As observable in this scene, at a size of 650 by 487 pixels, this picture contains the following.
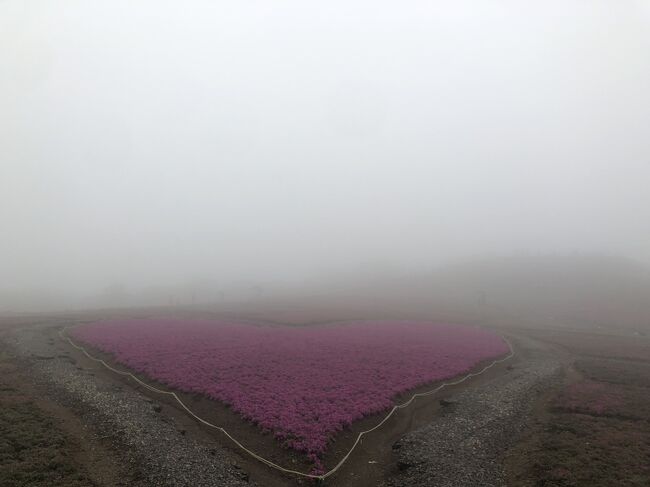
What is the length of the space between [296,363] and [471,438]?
1944 cm

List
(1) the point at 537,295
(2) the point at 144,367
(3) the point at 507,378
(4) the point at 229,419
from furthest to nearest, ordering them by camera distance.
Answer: (1) the point at 537,295
(3) the point at 507,378
(2) the point at 144,367
(4) the point at 229,419

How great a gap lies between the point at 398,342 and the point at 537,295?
8425 cm

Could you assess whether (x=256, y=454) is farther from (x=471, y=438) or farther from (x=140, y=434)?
(x=471, y=438)

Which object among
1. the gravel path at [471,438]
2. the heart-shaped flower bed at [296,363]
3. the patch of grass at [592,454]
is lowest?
the gravel path at [471,438]

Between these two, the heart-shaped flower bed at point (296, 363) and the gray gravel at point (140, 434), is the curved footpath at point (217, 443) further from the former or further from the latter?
the heart-shaped flower bed at point (296, 363)

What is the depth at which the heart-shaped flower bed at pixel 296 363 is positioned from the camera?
2347 centimetres

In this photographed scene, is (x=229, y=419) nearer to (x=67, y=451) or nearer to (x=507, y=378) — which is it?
(x=67, y=451)

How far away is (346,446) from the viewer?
2027 cm

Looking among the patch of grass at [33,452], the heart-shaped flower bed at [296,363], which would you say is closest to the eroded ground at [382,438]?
the patch of grass at [33,452]

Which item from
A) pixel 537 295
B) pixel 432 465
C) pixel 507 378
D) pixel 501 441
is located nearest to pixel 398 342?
pixel 507 378

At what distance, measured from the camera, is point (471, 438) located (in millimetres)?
20891

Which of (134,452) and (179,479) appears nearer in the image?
(179,479)

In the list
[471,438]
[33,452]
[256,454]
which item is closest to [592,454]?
[471,438]

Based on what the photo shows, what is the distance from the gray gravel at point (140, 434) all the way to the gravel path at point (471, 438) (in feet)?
31.5
